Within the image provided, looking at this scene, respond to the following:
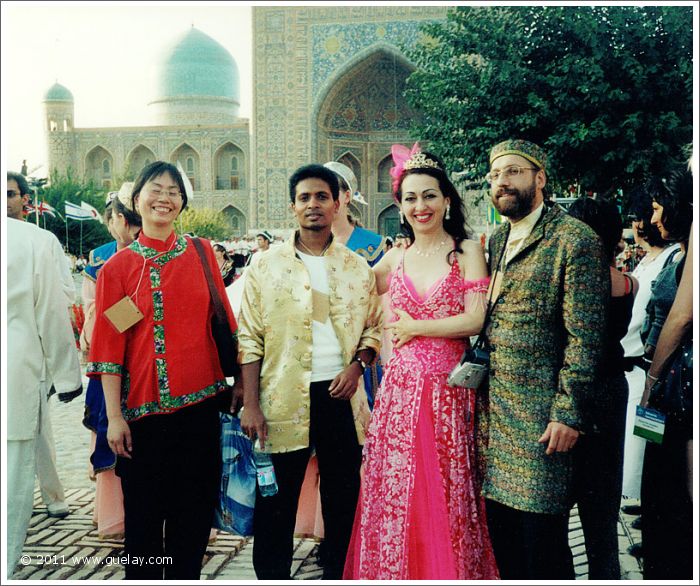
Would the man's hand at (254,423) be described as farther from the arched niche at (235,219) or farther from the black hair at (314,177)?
the arched niche at (235,219)

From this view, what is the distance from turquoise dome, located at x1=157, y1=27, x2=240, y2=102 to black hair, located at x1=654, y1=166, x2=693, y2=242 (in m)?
34.1

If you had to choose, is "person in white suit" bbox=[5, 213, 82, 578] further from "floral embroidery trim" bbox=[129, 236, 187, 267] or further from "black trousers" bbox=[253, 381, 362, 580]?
"black trousers" bbox=[253, 381, 362, 580]

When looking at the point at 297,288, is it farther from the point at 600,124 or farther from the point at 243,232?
the point at 243,232

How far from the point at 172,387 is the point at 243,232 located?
29.2 metres

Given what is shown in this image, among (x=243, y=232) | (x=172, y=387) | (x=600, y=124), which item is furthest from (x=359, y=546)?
(x=243, y=232)

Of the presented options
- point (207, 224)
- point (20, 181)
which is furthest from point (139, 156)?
point (20, 181)

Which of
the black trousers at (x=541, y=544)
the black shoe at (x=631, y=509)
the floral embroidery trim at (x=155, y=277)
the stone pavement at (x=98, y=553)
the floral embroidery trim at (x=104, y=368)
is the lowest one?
the black shoe at (x=631, y=509)

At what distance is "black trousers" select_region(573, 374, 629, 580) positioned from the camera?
102 inches

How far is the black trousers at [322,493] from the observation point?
2535mm

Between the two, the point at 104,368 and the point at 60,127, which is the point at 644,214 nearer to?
the point at 104,368

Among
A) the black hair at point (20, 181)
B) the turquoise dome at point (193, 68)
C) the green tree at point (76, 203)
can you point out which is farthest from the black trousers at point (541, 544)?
the turquoise dome at point (193, 68)

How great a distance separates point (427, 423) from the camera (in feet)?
7.96

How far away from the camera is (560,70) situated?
8266mm

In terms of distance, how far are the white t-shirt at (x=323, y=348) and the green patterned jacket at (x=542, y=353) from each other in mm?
582
